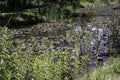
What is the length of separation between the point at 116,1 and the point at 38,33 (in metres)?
32.5

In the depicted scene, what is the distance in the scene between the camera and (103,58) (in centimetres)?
1505

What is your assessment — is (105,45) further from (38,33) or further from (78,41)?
(38,33)

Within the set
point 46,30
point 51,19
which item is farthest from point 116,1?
point 46,30

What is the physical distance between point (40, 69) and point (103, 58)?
815 cm

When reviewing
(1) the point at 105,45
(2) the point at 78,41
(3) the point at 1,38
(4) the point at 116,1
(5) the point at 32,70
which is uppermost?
(3) the point at 1,38

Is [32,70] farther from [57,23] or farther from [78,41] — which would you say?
[57,23]

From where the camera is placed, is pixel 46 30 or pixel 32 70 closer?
pixel 32 70

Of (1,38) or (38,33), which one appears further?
(38,33)

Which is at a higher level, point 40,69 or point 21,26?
point 40,69

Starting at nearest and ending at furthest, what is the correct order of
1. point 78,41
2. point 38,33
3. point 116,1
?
point 78,41 < point 38,33 < point 116,1

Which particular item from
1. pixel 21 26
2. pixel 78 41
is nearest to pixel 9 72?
pixel 78 41

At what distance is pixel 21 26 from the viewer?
29469mm

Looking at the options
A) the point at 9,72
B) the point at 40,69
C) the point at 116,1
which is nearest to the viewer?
the point at 9,72

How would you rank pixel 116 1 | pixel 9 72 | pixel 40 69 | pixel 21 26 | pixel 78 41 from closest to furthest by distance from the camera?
pixel 9 72, pixel 40 69, pixel 78 41, pixel 21 26, pixel 116 1
